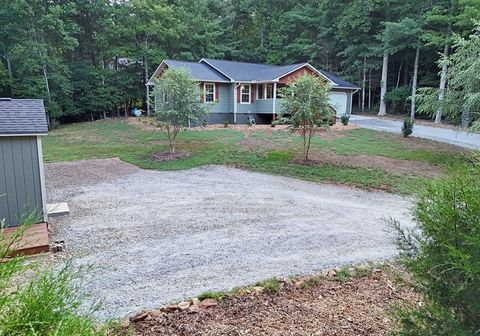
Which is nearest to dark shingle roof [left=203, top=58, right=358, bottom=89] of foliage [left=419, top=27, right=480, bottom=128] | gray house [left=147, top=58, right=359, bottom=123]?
gray house [left=147, top=58, right=359, bottom=123]

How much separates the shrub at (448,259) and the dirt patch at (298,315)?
96 centimetres

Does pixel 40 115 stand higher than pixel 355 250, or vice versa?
pixel 40 115

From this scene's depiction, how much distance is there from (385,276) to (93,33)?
28276mm

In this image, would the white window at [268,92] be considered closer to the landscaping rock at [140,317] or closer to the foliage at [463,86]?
the foliage at [463,86]

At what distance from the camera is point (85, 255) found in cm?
473

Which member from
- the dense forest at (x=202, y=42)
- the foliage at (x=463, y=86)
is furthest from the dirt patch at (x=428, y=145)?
the dense forest at (x=202, y=42)

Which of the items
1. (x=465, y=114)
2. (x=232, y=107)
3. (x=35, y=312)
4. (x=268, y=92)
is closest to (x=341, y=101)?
(x=268, y=92)

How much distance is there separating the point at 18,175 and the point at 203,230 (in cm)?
307

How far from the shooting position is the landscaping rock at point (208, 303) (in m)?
3.30

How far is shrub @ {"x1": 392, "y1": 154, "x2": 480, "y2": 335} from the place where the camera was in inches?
66.1

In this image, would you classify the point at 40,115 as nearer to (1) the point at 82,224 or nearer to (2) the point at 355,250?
(1) the point at 82,224

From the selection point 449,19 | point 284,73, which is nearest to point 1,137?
point 284,73

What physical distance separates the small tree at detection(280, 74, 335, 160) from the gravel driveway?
2402 mm

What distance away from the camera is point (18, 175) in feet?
18.0
